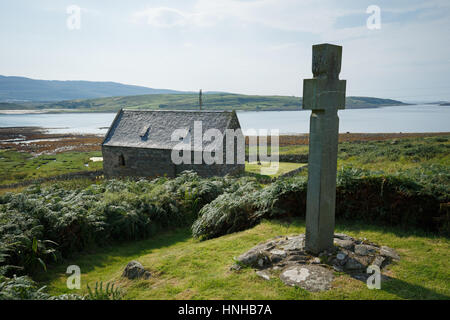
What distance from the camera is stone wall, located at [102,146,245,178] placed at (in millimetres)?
21609

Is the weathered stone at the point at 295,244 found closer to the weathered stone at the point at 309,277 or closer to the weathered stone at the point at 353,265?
the weathered stone at the point at 309,277

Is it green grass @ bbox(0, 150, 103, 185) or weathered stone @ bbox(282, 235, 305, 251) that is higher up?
weathered stone @ bbox(282, 235, 305, 251)

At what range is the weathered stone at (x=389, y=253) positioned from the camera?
598 centimetres

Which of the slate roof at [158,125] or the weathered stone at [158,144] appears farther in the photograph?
the slate roof at [158,125]

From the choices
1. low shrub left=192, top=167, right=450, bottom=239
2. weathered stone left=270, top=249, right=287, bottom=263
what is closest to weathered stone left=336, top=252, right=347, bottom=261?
weathered stone left=270, top=249, right=287, bottom=263

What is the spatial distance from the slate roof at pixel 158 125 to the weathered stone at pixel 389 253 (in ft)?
52.4

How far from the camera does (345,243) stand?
625 cm

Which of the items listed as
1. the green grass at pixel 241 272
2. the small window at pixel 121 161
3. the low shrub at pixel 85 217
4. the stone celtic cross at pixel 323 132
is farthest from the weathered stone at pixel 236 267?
the small window at pixel 121 161

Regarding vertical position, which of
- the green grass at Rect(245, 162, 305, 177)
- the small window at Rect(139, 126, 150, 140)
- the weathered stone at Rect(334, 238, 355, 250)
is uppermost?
the small window at Rect(139, 126, 150, 140)

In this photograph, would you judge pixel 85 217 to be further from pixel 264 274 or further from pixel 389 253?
pixel 389 253

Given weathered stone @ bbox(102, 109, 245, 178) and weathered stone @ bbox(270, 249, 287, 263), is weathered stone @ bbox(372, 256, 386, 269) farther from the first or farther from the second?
weathered stone @ bbox(102, 109, 245, 178)

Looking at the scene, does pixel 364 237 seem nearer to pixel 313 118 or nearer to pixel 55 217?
pixel 313 118

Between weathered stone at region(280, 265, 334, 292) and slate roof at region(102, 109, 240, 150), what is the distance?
16324 millimetres

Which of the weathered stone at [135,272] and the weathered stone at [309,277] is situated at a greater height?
the weathered stone at [309,277]
